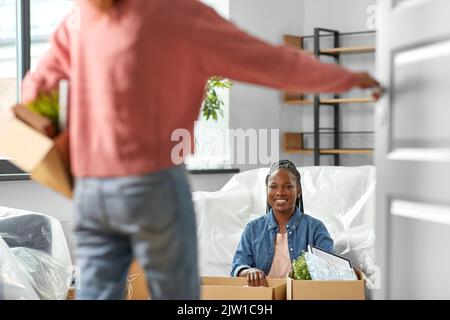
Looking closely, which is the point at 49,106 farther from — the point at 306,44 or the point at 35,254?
the point at 306,44

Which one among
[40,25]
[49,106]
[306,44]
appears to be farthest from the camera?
[306,44]

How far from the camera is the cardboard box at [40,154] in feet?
5.11

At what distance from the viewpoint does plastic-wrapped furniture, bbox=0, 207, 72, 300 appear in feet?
9.75

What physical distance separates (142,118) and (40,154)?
235 millimetres

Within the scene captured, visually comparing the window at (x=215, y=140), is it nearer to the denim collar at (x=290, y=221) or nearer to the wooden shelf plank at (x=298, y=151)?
the wooden shelf plank at (x=298, y=151)

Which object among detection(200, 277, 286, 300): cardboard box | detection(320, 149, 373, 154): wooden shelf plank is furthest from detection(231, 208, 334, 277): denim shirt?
detection(320, 149, 373, 154): wooden shelf plank

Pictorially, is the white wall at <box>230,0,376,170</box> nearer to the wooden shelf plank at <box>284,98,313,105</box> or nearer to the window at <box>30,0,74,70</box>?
the wooden shelf plank at <box>284,98,313,105</box>

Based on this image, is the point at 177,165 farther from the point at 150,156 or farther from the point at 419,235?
the point at 419,235

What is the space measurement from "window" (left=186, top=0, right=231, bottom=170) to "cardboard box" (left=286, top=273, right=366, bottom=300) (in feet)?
9.94

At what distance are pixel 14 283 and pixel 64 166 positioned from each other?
144 cm

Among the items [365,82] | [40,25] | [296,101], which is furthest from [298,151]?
[365,82]

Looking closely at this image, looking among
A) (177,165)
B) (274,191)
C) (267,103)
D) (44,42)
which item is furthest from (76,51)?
(267,103)

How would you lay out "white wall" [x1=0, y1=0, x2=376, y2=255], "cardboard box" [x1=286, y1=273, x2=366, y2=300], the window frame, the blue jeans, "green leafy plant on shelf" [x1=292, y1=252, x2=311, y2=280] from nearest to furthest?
1. the blue jeans
2. "cardboard box" [x1=286, y1=273, x2=366, y2=300]
3. "green leafy plant on shelf" [x1=292, y1=252, x2=311, y2=280]
4. the window frame
5. "white wall" [x1=0, y1=0, x2=376, y2=255]

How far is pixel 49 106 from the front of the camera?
65.3 inches
